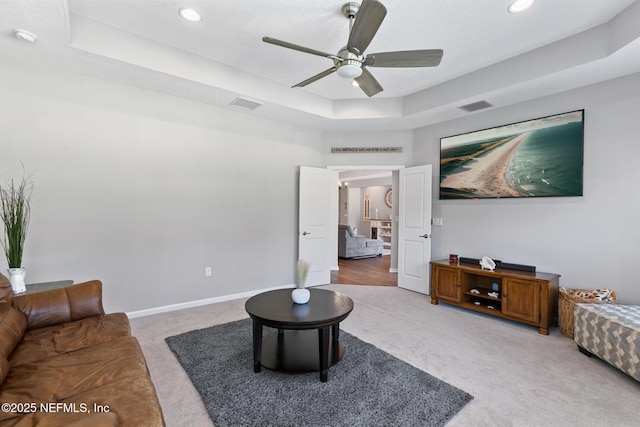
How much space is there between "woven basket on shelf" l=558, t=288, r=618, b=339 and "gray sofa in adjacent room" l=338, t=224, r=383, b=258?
16.2 feet

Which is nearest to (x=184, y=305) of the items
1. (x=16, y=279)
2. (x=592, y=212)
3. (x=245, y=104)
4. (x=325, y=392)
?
(x=16, y=279)

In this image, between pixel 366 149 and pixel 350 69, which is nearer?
pixel 350 69

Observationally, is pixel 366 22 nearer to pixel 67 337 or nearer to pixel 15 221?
pixel 67 337

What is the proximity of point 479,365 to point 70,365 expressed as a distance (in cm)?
289

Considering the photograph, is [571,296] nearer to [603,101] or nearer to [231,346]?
[603,101]

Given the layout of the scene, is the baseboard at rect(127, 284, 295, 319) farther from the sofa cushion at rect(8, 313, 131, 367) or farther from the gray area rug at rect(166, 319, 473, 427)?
A: the sofa cushion at rect(8, 313, 131, 367)

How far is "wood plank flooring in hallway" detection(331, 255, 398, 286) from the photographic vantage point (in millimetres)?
5477

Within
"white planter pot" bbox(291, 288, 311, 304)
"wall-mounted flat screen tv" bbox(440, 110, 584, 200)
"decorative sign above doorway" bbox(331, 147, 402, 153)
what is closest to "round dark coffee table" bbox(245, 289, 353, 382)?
"white planter pot" bbox(291, 288, 311, 304)

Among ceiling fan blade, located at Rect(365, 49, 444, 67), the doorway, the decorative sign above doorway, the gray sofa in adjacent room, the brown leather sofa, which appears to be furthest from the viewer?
the doorway

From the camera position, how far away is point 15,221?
2.59 meters

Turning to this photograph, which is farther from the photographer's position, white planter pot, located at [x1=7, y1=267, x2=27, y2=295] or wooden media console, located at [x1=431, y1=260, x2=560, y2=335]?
wooden media console, located at [x1=431, y1=260, x2=560, y2=335]

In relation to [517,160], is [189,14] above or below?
above

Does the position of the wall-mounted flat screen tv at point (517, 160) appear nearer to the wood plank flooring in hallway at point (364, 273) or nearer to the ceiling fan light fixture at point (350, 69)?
the wood plank flooring in hallway at point (364, 273)

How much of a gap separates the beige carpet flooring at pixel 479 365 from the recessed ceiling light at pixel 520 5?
120 inches
